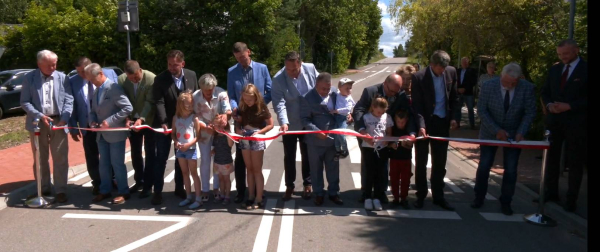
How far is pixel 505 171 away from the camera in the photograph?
21.4 ft

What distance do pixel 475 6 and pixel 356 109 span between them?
9.52 m

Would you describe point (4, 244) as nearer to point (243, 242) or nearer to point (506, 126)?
point (243, 242)

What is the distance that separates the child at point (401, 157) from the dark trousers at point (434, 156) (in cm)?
15

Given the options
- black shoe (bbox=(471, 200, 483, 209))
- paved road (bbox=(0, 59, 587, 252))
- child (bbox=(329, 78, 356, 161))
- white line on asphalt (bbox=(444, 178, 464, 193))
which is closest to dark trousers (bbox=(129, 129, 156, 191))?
paved road (bbox=(0, 59, 587, 252))

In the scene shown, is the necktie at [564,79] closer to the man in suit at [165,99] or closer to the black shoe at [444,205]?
the black shoe at [444,205]

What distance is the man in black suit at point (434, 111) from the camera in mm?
6629

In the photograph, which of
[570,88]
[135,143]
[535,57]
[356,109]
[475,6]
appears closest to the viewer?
[570,88]

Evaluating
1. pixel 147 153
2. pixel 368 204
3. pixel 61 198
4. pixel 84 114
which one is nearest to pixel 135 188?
pixel 147 153

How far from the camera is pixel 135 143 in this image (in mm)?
7254

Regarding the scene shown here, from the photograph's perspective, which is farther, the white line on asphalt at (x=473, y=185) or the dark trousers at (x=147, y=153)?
the white line on asphalt at (x=473, y=185)

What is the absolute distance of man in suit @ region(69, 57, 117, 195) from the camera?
23.8 feet

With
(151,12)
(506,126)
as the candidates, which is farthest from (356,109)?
(151,12)

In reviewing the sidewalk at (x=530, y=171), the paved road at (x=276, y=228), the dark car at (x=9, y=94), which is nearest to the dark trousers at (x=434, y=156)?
the paved road at (x=276, y=228)

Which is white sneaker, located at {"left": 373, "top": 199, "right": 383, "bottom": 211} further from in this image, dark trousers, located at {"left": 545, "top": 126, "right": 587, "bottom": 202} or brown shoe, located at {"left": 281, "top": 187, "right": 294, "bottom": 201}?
dark trousers, located at {"left": 545, "top": 126, "right": 587, "bottom": 202}
